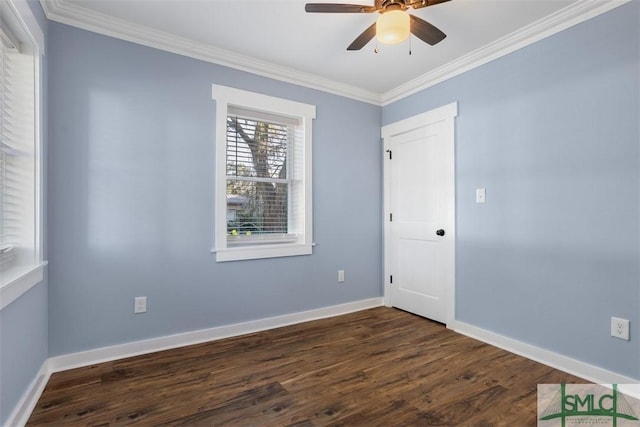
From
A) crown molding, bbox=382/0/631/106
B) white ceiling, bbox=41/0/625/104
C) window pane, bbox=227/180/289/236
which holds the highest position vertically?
white ceiling, bbox=41/0/625/104

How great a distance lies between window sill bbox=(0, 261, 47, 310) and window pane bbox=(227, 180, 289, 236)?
4.57ft

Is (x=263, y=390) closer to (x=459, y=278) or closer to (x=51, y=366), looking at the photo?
(x=51, y=366)

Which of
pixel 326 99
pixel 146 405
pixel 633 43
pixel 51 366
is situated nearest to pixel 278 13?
pixel 326 99

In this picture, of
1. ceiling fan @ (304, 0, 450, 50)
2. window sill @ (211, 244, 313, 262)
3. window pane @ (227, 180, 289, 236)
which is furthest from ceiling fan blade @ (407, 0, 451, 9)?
window sill @ (211, 244, 313, 262)

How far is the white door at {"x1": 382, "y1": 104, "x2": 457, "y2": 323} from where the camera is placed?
315 cm

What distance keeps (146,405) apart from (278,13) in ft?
8.67

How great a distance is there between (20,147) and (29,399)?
4.66ft

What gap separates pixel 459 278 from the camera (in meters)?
3.06

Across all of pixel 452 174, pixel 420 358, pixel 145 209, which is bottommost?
pixel 420 358

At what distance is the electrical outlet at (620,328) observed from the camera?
2012 mm

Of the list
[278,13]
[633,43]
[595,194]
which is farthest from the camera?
[278,13]

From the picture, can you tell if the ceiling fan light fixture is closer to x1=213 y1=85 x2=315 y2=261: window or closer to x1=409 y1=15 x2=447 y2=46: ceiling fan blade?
x1=409 y1=15 x2=447 y2=46: ceiling fan blade

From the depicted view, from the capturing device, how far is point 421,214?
3447 mm

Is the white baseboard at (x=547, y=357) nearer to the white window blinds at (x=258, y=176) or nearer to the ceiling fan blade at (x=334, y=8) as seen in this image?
the white window blinds at (x=258, y=176)
